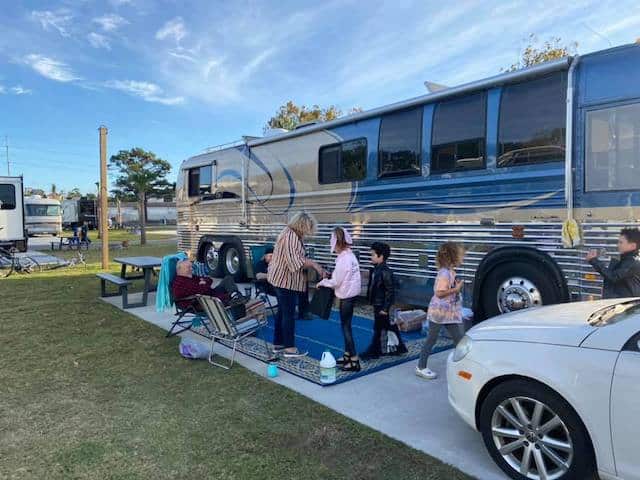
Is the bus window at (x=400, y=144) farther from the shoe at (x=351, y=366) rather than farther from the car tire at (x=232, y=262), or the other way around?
the car tire at (x=232, y=262)

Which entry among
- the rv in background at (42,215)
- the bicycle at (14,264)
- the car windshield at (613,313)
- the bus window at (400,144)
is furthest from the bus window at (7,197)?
the rv in background at (42,215)

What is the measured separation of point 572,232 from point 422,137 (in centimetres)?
240

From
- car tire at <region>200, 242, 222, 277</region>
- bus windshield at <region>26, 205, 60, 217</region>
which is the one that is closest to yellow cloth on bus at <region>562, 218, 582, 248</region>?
car tire at <region>200, 242, 222, 277</region>

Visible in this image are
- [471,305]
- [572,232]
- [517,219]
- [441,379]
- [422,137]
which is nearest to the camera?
[441,379]

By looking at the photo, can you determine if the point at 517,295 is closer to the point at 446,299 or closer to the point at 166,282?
the point at 446,299

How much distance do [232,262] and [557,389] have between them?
8.95 metres

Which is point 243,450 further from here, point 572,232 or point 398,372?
point 572,232

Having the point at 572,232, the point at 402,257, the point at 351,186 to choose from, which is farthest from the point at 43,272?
the point at 572,232

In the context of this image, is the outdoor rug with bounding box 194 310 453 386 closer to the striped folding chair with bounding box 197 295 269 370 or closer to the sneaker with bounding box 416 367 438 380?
the striped folding chair with bounding box 197 295 269 370

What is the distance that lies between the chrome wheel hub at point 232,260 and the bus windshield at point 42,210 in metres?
28.4

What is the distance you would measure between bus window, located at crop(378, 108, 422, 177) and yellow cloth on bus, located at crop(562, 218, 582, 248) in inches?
85.5

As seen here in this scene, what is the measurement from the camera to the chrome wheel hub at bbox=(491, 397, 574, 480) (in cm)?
262

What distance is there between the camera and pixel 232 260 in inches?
428

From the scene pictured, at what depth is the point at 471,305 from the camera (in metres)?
5.91
